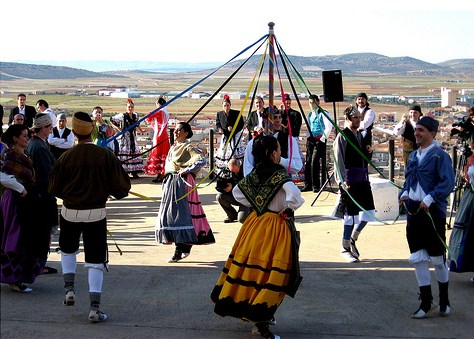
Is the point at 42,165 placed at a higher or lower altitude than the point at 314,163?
higher

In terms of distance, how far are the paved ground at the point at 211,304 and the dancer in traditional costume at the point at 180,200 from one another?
0.24 m

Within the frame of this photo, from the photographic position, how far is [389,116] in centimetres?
1648

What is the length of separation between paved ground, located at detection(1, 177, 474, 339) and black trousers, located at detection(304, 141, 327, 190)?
3.67 meters

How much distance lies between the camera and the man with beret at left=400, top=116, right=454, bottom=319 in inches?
274

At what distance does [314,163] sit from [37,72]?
38.9 metres

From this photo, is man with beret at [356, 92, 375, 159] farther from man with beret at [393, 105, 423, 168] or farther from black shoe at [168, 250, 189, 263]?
black shoe at [168, 250, 189, 263]

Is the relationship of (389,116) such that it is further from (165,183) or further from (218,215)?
(165,183)

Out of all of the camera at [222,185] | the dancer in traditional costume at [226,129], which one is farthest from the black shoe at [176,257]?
the dancer in traditional costume at [226,129]

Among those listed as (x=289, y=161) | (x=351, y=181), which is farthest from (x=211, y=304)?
(x=351, y=181)

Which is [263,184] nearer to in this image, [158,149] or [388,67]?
[158,149]

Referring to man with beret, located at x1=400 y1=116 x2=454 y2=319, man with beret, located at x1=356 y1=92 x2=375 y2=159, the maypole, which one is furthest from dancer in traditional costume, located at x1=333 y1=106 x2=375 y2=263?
man with beret, located at x1=356 y1=92 x2=375 y2=159

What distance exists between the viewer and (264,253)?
627 centimetres

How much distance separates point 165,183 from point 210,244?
1.03 meters

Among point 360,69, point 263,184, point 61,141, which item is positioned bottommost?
point 360,69
